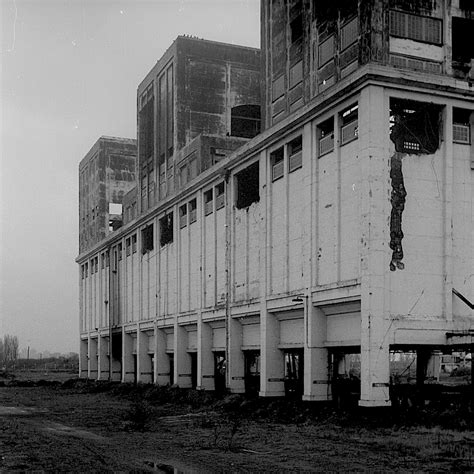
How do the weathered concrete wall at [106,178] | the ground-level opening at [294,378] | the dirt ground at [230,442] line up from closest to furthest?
the dirt ground at [230,442] → the ground-level opening at [294,378] → the weathered concrete wall at [106,178]

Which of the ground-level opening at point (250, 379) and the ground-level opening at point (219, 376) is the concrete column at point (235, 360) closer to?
the ground-level opening at point (250, 379)

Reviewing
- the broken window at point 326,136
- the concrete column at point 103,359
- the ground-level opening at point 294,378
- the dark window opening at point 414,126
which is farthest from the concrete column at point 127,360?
the dark window opening at point 414,126

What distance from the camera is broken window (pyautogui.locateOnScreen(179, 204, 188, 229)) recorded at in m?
31.2

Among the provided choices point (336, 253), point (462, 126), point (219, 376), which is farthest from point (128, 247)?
point (462, 126)

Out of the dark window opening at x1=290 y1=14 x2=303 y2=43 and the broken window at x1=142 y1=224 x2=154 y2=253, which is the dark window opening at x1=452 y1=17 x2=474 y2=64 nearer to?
the dark window opening at x1=290 y1=14 x2=303 y2=43

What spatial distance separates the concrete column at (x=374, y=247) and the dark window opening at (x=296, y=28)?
5500 millimetres

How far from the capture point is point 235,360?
25.7 metres

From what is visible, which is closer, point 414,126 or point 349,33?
point 414,126

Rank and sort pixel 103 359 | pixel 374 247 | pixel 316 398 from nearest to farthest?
pixel 374 247, pixel 316 398, pixel 103 359

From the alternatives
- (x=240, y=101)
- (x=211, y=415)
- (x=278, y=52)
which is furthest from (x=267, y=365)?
(x=240, y=101)

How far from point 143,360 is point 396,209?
21.7 metres

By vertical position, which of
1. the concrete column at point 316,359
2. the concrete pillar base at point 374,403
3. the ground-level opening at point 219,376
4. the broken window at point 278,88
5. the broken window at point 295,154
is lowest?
the ground-level opening at point 219,376

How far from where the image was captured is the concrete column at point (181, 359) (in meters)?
30.8

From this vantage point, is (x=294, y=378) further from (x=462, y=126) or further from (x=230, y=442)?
(x=230, y=442)
